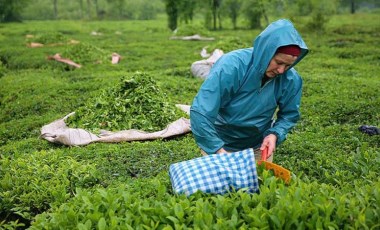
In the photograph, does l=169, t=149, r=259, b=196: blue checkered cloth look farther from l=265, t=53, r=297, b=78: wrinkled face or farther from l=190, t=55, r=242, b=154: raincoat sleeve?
l=265, t=53, r=297, b=78: wrinkled face

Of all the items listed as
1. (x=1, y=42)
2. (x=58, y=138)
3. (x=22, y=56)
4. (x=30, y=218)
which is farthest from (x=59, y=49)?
(x=30, y=218)

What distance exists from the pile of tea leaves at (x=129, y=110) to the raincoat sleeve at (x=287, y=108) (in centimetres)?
270

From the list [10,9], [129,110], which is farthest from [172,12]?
[129,110]

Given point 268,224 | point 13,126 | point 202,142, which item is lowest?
point 13,126

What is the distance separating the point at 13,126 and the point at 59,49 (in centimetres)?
958

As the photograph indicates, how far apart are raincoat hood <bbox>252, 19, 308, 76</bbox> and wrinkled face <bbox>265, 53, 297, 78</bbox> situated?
52mm

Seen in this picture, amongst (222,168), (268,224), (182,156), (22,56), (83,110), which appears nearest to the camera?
(268,224)

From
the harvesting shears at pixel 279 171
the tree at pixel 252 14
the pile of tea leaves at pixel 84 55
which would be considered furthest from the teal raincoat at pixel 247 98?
the tree at pixel 252 14

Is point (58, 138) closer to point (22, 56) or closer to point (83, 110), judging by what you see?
point (83, 110)

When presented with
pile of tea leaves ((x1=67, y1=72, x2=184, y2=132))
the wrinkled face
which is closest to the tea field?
pile of tea leaves ((x1=67, y1=72, x2=184, y2=132))

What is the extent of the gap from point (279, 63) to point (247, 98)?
0.37 m

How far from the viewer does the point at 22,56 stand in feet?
48.2

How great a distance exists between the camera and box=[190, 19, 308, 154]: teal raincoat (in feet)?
10.6

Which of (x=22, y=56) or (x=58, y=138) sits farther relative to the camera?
(x=22, y=56)
